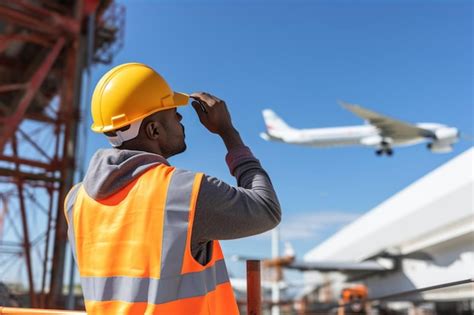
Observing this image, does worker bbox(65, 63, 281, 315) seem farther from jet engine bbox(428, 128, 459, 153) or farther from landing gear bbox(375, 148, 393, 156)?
landing gear bbox(375, 148, 393, 156)

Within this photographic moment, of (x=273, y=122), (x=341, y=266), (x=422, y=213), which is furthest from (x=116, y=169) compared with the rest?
(x=273, y=122)

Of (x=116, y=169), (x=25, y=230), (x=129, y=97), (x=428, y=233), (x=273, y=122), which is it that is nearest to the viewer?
(x=116, y=169)

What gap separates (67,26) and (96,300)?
1144 cm

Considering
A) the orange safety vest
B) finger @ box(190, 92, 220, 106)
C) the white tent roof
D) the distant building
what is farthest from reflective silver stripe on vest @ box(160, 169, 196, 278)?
the white tent roof

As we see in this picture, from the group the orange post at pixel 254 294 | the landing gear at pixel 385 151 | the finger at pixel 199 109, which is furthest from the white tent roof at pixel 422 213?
the finger at pixel 199 109

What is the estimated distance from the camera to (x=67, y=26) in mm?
11695

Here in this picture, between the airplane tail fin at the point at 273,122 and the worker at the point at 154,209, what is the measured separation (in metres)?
44.9

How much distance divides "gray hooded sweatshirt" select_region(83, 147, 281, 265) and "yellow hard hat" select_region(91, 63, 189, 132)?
125 millimetres

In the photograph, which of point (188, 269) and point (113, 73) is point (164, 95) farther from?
point (188, 269)

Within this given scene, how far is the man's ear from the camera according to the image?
1.65 m

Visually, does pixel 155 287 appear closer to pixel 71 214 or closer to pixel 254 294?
pixel 71 214

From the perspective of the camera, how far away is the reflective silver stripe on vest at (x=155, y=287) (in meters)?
1.38

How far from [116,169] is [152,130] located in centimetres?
23

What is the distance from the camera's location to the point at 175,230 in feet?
4.56
